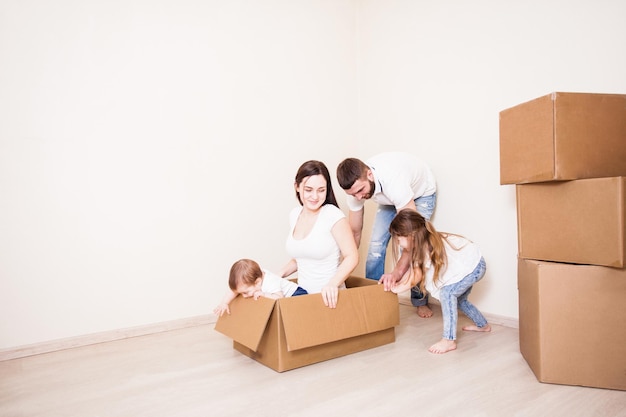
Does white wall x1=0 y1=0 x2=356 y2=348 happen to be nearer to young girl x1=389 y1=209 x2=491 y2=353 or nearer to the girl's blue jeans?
young girl x1=389 y1=209 x2=491 y2=353

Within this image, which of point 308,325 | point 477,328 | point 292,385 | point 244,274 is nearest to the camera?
point 292,385

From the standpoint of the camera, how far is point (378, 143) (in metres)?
3.17

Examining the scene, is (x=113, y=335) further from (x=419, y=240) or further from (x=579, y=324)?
(x=579, y=324)

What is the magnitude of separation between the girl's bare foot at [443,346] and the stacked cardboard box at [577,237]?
0.37 metres

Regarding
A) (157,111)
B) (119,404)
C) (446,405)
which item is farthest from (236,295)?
(157,111)

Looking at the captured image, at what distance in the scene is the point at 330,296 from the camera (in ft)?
5.92

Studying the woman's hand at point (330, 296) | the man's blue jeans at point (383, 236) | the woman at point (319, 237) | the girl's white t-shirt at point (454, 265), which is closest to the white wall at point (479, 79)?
the man's blue jeans at point (383, 236)

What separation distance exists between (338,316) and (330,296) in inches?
4.3

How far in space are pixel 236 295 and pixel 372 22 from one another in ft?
7.56

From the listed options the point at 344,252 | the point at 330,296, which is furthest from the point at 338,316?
the point at 344,252

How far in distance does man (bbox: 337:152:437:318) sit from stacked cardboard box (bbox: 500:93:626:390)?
0.67 meters

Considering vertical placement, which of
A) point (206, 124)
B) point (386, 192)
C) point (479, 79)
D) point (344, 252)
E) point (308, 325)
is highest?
point (479, 79)

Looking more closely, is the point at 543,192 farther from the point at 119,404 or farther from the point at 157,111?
the point at 157,111

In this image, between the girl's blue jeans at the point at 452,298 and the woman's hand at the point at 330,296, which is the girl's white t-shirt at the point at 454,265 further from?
the woman's hand at the point at 330,296
